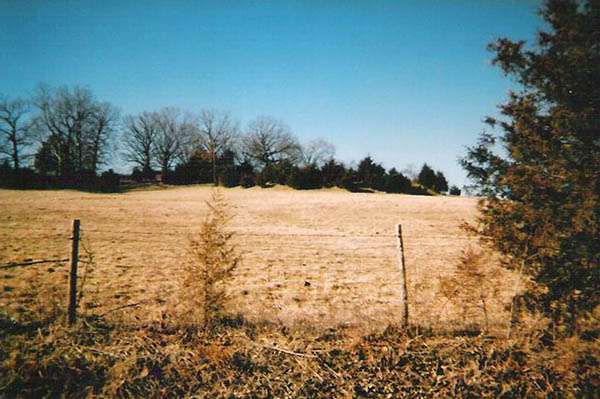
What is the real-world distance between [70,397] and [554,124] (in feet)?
24.9

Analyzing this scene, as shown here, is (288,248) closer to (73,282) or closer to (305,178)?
(73,282)

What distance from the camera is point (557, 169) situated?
403 cm

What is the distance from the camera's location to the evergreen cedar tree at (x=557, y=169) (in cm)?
391

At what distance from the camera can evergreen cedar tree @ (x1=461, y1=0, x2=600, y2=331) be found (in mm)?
3910

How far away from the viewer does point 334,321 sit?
522 cm

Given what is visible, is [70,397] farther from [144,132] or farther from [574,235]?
[144,132]

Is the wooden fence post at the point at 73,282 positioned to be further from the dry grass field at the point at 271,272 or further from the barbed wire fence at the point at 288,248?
the barbed wire fence at the point at 288,248

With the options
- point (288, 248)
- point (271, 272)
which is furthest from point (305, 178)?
point (271, 272)

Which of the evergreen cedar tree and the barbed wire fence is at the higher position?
the evergreen cedar tree

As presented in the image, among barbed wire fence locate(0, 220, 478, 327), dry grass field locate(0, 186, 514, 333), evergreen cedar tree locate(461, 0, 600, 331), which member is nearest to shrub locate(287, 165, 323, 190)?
dry grass field locate(0, 186, 514, 333)

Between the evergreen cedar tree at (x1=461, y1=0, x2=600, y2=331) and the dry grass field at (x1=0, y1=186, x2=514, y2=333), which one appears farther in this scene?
the dry grass field at (x1=0, y1=186, x2=514, y2=333)

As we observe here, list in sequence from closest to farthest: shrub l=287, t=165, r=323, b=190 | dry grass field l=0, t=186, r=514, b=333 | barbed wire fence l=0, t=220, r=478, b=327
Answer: dry grass field l=0, t=186, r=514, b=333
barbed wire fence l=0, t=220, r=478, b=327
shrub l=287, t=165, r=323, b=190

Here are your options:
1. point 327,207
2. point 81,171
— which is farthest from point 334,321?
point 81,171

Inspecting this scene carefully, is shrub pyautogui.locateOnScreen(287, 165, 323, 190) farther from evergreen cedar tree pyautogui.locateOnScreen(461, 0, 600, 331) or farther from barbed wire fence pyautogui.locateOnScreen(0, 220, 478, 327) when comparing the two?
evergreen cedar tree pyautogui.locateOnScreen(461, 0, 600, 331)
